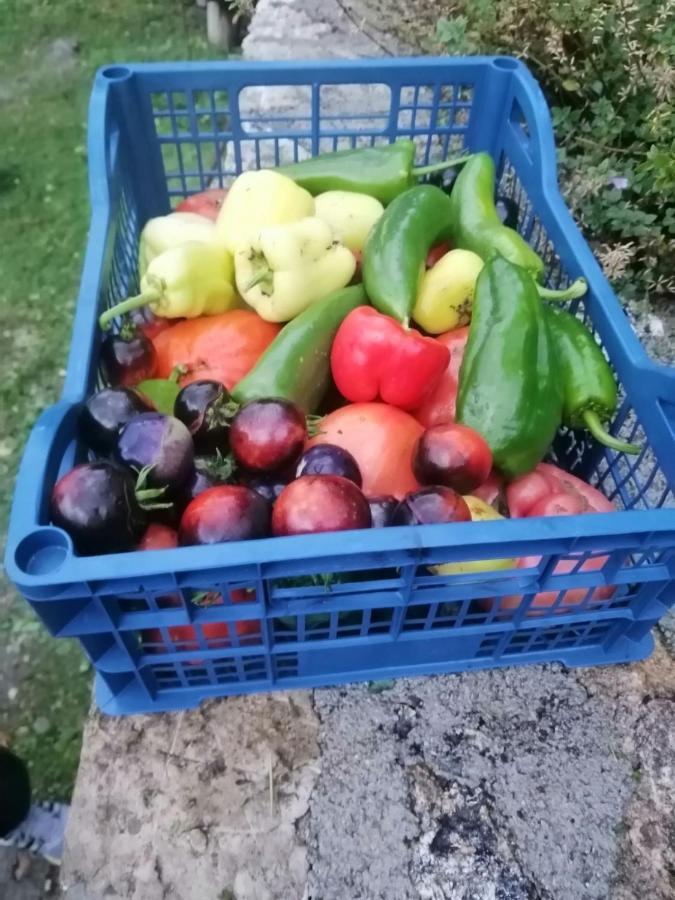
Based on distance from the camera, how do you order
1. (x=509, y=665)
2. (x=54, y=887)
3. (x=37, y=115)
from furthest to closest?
(x=37, y=115) → (x=54, y=887) → (x=509, y=665)

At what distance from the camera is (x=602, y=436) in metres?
1.04

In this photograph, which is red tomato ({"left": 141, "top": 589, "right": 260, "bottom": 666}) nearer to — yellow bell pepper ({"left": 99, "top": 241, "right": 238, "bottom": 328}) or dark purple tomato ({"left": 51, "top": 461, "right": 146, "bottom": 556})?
dark purple tomato ({"left": 51, "top": 461, "right": 146, "bottom": 556})

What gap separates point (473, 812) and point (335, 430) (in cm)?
48

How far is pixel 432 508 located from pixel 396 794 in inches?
14.6

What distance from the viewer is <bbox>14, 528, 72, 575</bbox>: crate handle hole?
68cm

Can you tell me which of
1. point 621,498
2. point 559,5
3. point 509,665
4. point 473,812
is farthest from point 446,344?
point 559,5

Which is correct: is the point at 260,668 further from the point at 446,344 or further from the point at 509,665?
the point at 446,344

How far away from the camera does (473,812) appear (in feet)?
3.12

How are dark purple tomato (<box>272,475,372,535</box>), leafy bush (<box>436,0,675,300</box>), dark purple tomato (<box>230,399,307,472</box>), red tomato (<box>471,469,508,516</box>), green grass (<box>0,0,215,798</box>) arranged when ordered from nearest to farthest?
dark purple tomato (<box>272,475,372,535</box>)
dark purple tomato (<box>230,399,307,472</box>)
red tomato (<box>471,469,508,516</box>)
green grass (<box>0,0,215,798</box>)
leafy bush (<box>436,0,675,300</box>)

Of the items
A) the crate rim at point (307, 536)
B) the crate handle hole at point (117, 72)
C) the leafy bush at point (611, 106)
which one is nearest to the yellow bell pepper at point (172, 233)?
the crate rim at point (307, 536)

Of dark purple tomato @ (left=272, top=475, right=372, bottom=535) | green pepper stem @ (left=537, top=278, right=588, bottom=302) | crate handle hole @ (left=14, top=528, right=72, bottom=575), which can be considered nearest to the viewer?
crate handle hole @ (left=14, top=528, right=72, bottom=575)

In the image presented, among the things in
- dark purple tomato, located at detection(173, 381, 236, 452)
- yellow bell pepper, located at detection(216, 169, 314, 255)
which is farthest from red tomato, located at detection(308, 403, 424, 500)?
yellow bell pepper, located at detection(216, 169, 314, 255)

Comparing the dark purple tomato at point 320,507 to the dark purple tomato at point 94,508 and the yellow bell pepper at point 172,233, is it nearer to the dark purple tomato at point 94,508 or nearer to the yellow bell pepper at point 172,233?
the dark purple tomato at point 94,508

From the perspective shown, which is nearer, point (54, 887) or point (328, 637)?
point (328, 637)
